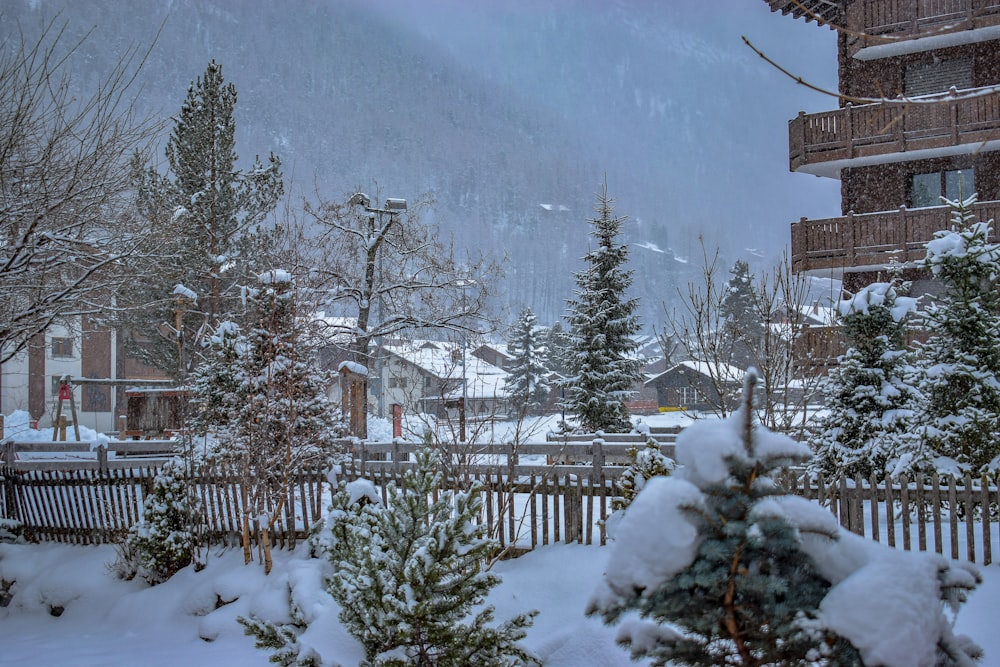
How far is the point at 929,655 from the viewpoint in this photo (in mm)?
2582

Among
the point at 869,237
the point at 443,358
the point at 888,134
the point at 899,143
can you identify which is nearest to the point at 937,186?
the point at 899,143

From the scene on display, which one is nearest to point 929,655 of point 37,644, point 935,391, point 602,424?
point 935,391

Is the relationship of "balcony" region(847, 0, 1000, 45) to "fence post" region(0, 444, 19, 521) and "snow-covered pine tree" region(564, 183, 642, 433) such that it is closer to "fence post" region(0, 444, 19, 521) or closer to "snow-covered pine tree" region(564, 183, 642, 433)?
"snow-covered pine tree" region(564, 183, 642, 433)

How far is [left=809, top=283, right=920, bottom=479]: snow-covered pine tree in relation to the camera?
10250mm

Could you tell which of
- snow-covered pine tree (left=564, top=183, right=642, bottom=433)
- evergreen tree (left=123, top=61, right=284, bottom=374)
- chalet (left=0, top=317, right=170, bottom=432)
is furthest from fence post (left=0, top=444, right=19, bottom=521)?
chalet (left=0, top=317, right=170, bottom=432)

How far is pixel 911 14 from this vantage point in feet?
60.0

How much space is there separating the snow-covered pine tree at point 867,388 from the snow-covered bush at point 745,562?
790 cm

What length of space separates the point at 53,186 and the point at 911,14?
1847cm

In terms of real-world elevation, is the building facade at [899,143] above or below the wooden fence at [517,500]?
above

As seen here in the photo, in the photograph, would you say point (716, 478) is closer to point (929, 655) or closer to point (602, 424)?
point (929, 655)

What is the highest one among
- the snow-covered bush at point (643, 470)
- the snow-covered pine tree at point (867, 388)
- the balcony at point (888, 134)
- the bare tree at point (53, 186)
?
the balcony at point (888, 134)

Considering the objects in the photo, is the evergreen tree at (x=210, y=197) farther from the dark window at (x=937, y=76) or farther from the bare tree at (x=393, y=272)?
the dark window at (x=937, y=76)

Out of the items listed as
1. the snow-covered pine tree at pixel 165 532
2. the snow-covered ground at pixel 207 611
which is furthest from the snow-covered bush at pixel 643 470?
the snow-covered pine tree at pixel 165 532

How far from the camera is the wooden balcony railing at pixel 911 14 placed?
17.8 meters
